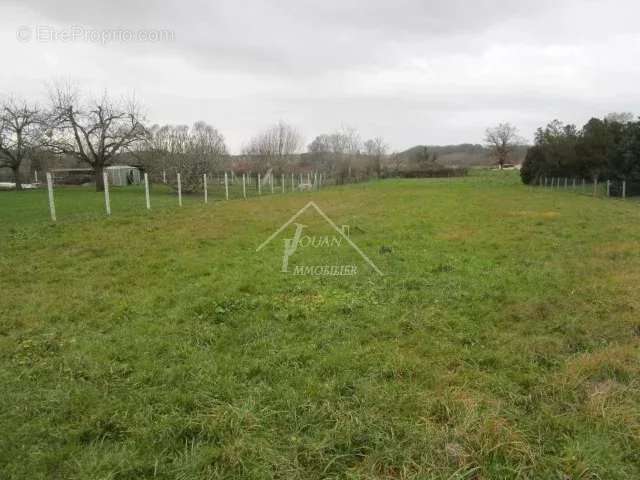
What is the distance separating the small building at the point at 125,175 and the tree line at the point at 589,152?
104 ft

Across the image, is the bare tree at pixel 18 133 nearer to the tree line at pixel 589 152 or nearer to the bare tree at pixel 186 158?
the bare tree at pixel 186 158

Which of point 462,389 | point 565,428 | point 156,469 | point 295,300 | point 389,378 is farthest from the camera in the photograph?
point 295,300

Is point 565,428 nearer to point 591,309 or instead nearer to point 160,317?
point 591,309

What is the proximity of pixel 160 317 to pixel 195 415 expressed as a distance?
1.63 m

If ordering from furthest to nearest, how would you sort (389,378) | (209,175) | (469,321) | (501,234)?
(209,175)
(501,234)
(469,321)
(389,378)

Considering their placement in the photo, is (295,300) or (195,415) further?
(295,300)

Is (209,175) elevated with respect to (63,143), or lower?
lower

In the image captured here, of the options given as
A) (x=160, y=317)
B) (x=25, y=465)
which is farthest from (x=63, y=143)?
(x=25, y=465)

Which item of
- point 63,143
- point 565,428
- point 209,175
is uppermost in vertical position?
point 63,143

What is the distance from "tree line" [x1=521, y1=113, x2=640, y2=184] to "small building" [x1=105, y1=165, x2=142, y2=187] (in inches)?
1252

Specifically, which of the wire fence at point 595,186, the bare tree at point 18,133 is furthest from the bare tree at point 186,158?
the wire fence at point 595,186

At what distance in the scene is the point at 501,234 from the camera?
7742 mm

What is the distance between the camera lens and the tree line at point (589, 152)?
19.4m

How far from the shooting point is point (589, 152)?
76.8 feet
